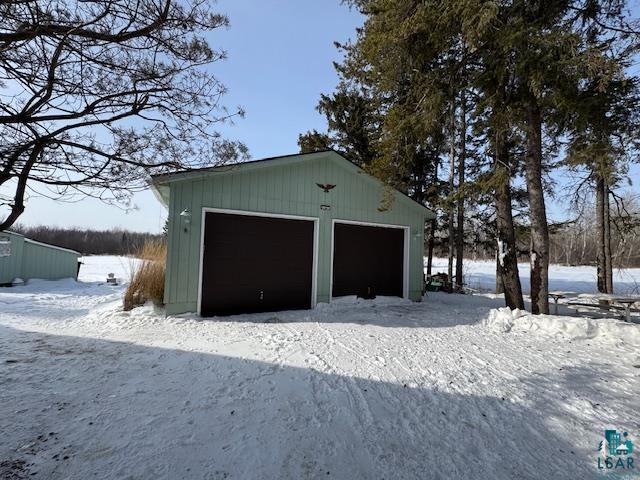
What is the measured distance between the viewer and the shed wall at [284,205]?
20.5 ft

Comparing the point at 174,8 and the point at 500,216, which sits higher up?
the point at 174,8

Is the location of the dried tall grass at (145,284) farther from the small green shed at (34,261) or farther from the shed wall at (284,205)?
the small green shed at (34,261)

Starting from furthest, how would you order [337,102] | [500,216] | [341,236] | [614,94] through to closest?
[337,102], [341,236], [500,216], [614,94]

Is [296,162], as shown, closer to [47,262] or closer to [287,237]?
[287,237]

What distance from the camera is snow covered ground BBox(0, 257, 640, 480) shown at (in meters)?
2.13

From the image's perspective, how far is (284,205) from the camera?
7.42 m

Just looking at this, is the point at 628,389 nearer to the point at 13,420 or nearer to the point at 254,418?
the point at 254,418

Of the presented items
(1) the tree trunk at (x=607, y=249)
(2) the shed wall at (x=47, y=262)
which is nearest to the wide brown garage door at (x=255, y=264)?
(1) the tree trunk at (x=607, y=249)

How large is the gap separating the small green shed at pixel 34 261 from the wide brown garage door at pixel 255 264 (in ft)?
34.5

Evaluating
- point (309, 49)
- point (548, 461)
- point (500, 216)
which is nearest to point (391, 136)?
point (309, 49)

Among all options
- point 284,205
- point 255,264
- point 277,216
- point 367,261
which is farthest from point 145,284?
point 367,261

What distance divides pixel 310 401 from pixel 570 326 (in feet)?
16.8

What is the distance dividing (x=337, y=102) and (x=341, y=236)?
867 centimetres

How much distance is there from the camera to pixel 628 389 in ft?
11.3
